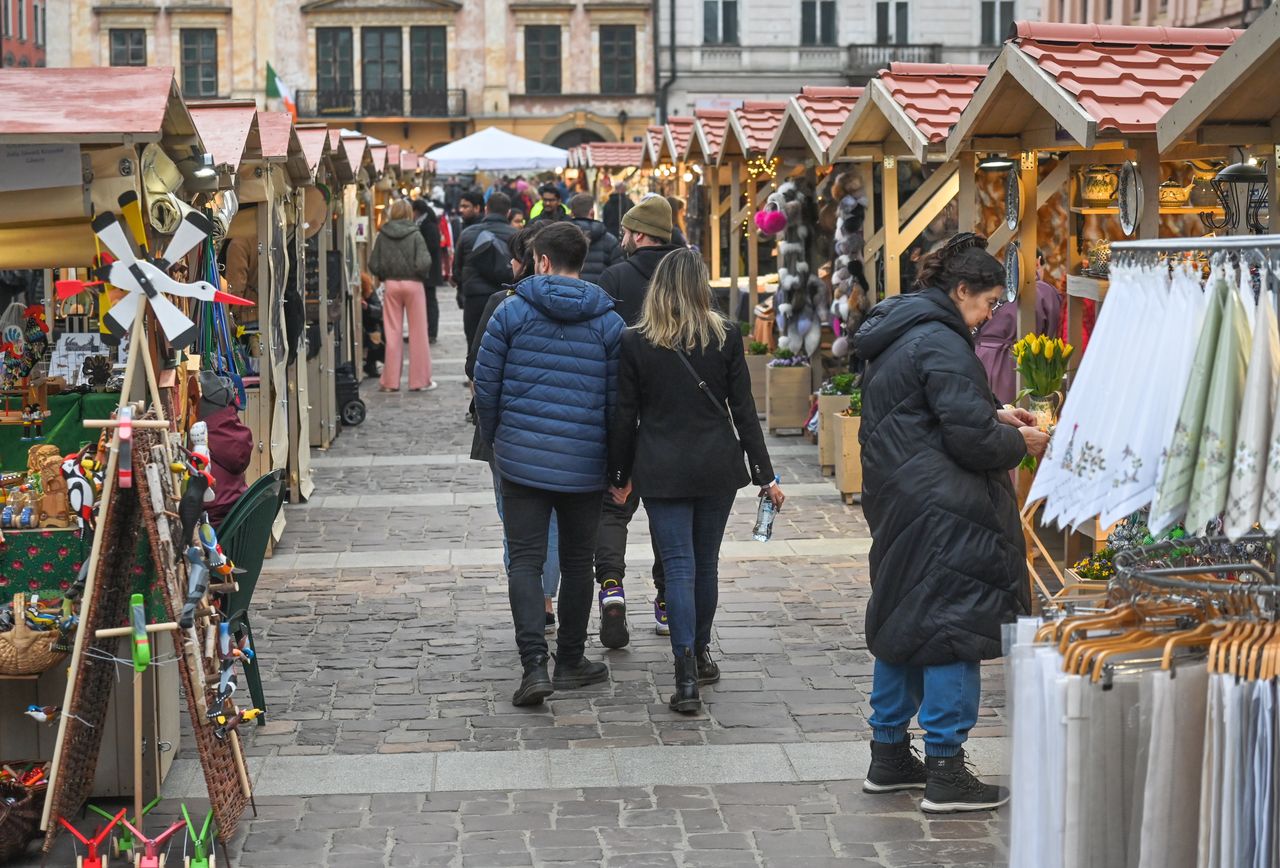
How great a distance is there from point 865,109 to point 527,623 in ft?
19.0

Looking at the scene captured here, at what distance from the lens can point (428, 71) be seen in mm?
58531

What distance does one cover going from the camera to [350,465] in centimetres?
1278

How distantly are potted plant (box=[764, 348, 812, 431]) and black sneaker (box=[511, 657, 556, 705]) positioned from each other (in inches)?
294

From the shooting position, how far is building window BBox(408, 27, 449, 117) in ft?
191

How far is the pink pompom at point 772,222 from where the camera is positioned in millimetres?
13469

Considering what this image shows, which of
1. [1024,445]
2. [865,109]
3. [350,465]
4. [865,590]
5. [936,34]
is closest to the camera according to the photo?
[1024,445]

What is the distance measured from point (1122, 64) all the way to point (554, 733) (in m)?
4.06

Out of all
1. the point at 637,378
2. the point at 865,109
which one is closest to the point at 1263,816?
the point at 637,378

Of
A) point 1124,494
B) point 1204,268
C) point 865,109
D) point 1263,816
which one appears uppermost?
point 865,109

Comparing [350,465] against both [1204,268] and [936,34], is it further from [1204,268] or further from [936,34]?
[936,34]

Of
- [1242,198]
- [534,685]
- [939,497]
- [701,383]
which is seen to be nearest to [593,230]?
[1242,198]

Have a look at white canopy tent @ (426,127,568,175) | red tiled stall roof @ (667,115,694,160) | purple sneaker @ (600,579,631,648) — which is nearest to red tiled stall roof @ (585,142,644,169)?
white canopy tent @ (426,127,568,175)

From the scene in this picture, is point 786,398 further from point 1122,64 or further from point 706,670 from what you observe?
point 706,670

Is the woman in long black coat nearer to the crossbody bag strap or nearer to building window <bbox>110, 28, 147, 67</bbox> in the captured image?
the crossbody bag strap
